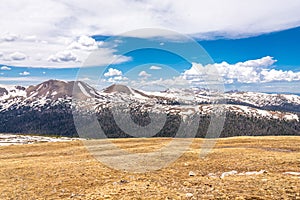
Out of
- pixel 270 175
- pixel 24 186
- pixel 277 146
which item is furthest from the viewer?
pixel 277 146

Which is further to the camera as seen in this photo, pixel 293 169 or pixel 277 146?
pixel 277 146

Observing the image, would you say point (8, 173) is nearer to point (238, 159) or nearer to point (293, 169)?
point (238, 159)

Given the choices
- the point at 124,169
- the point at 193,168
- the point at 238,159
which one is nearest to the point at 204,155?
the point at 238,159

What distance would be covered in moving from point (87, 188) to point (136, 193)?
20.6 ft

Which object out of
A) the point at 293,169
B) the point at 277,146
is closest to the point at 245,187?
the point at 293,169

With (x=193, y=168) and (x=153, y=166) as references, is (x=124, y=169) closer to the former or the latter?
(x=153, y=166)

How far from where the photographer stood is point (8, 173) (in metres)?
34.8

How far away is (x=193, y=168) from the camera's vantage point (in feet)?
104

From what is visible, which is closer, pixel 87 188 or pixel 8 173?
pixel 87 188

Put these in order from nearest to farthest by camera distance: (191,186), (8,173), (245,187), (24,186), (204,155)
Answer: (245,187)
(191,186)
(24,186)
(8,173)
(204,155)

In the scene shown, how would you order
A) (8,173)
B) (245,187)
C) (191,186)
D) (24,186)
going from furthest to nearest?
(8,173), (24,186), (191,186), (245,187)

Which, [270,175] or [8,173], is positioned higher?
[270,175]

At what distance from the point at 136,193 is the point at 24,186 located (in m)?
13.2

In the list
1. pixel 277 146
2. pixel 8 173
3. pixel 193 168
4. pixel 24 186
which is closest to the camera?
pixel 24 186
